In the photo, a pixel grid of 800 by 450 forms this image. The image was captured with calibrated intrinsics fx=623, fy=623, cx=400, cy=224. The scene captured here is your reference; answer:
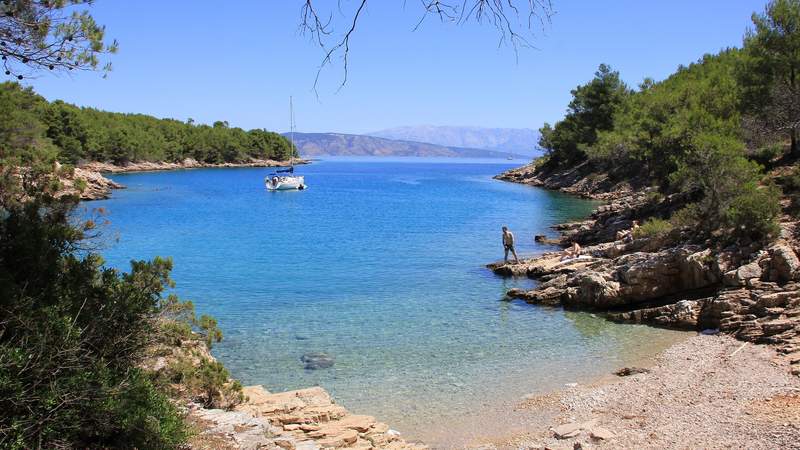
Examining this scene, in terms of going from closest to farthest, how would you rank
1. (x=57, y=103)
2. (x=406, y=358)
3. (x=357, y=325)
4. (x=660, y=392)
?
(x=660, y=392) → (x=406, y=358) → (x=357, y=325) → (x=57, y=103)

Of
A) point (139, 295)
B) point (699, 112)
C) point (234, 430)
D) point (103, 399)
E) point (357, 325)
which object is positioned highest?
point (699, 112)

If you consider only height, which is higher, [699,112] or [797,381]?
[699,112]

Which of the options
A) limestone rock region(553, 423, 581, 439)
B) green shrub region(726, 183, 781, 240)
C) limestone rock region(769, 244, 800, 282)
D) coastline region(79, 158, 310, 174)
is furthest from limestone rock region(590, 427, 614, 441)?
coastline region(79, 158, 310, 174)

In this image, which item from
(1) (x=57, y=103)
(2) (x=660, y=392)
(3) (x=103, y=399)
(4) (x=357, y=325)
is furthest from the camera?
(1) (x=57, y=103)

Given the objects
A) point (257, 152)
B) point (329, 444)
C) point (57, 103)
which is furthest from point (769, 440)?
point (257, 152)

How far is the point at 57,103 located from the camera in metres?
Answer: 100

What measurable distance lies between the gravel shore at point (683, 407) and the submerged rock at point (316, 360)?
17.1 ft

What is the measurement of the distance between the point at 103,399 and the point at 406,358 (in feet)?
32.8

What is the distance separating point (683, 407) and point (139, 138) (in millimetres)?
130888

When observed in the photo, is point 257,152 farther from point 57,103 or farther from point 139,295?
point 139,295

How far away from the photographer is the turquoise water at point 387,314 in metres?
14.6

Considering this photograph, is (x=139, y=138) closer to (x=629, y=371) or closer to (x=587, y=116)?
(x=587, y=116)

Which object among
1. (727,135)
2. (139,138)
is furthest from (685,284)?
(139,138)

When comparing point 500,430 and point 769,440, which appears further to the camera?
point 500,430
